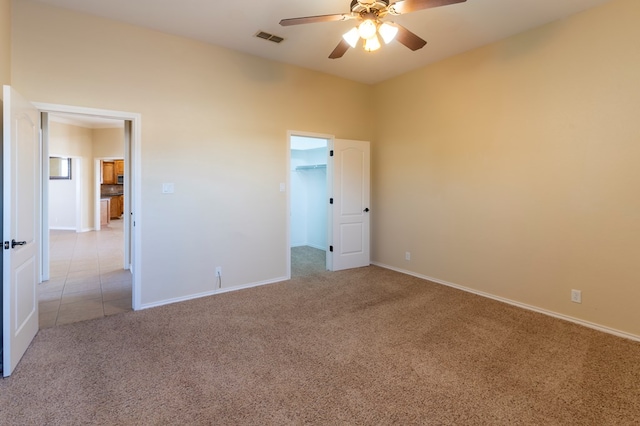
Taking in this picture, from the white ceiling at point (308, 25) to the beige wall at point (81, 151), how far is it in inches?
270

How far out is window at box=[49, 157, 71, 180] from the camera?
9336mm

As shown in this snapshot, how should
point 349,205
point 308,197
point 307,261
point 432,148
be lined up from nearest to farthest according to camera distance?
point 432,148 < point 349,205 < point 307,261 < point 308,197

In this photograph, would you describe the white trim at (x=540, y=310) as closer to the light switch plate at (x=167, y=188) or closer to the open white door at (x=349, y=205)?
the open white door at (x=349, y=205)

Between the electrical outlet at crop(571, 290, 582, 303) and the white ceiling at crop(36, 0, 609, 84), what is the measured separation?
9.12ft

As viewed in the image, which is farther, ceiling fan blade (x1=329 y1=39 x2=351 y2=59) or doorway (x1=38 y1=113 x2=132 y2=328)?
doorway (x1=38 y1=113 x2=132 y2=328)

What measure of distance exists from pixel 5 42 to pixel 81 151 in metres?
7.41

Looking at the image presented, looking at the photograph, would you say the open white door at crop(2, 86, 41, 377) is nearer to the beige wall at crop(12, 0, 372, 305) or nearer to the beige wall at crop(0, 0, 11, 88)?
the beige wall at crop(0, 0, 11, 88)

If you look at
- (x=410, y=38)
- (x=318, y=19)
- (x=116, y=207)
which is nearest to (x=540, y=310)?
(x=410, y=38)

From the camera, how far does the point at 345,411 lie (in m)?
1.92

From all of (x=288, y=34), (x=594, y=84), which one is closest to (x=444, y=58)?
(x=594, y=84)

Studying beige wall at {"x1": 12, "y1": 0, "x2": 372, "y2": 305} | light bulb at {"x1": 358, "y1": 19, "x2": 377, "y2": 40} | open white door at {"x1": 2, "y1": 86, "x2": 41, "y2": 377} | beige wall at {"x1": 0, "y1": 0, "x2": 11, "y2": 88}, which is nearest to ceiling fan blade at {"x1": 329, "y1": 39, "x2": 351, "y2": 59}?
light bulb at {"x1": 358, "y1": 19, "x2": 377, "y2": 40}

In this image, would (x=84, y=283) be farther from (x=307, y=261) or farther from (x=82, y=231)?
(x=82, y=231)

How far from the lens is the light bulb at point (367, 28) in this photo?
2.40 meters

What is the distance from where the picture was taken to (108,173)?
12414mm
